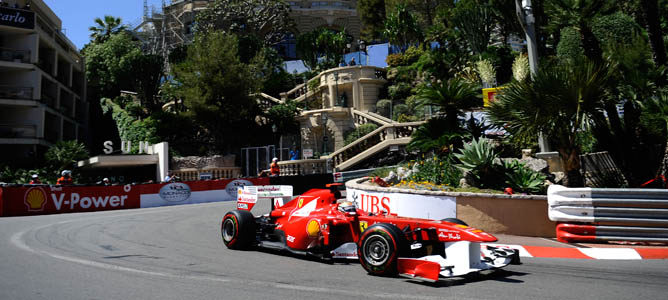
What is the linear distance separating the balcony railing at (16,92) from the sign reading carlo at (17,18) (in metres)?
4.36

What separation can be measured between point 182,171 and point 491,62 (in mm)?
21022

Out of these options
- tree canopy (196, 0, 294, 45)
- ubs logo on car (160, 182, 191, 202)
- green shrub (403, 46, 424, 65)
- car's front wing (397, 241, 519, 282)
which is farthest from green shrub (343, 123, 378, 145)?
car's front wing (397, 241, 519, 282)

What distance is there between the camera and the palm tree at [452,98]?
46.1 feet

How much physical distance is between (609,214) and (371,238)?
5368 mm

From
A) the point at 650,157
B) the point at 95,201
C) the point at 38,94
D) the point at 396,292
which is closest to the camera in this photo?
the point at 396,292

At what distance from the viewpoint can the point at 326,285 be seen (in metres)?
6.30

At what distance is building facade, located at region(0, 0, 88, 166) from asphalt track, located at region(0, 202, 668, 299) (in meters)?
27.8

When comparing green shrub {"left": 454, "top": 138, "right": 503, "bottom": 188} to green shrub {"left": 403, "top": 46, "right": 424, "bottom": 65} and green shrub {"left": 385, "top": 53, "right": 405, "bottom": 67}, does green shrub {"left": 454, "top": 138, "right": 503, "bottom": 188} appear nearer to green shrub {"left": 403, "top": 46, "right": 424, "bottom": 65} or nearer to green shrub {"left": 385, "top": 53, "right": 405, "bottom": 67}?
green shrub {"left": 403, "top": 46, "right": 424, "bottom": 65}

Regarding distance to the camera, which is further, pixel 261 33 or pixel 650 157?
pixel 261 33

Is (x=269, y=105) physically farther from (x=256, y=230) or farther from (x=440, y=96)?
(x=256, y=230)

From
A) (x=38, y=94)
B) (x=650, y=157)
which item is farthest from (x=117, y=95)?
(x=650, y=157)

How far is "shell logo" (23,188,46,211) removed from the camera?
1884 cm

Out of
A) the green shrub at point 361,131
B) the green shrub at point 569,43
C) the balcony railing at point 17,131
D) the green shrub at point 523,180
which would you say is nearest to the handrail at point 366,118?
the green shrub at point 361,131

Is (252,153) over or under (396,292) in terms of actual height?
over
